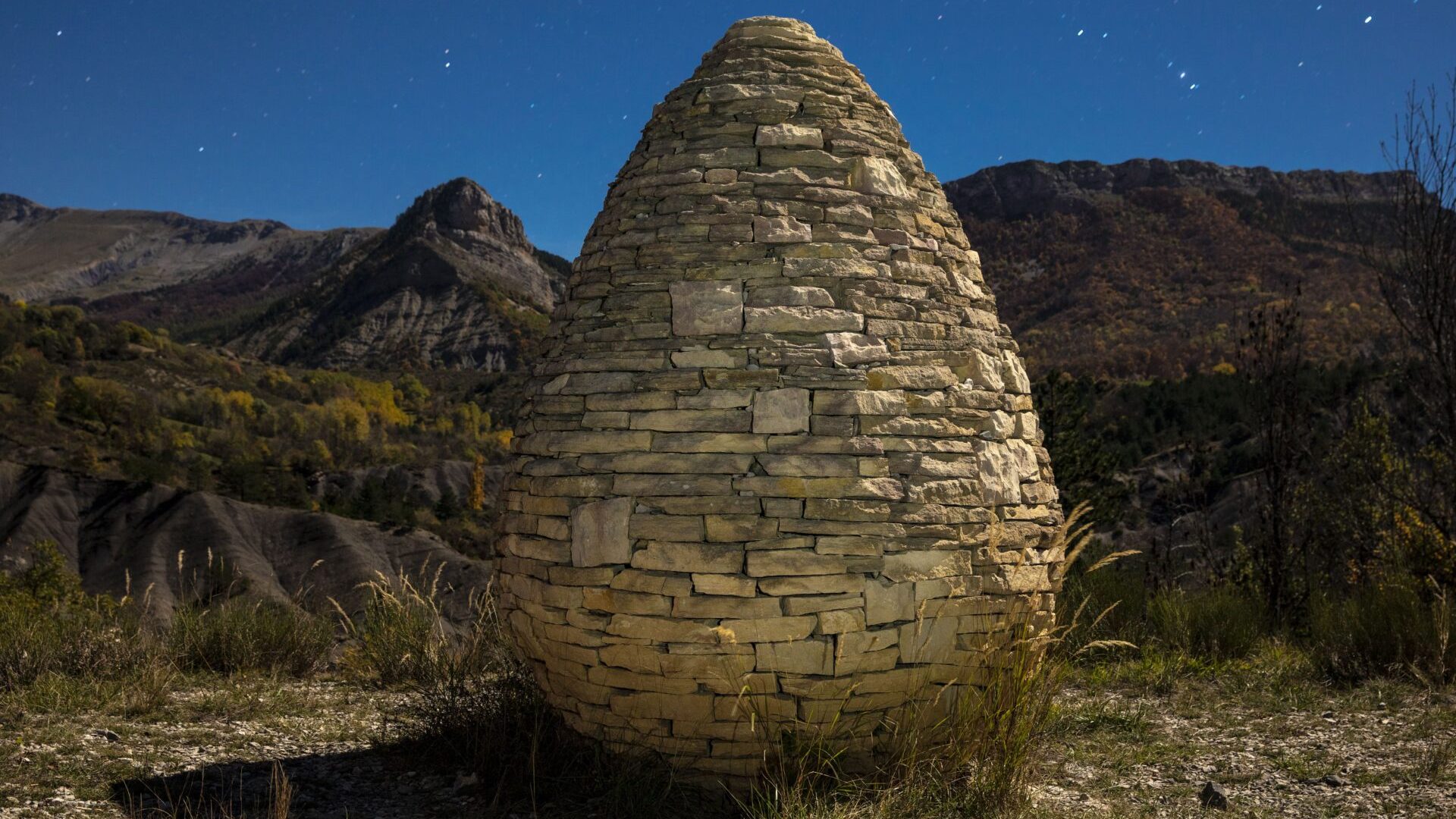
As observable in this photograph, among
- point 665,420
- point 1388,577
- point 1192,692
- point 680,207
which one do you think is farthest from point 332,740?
point 1388,577

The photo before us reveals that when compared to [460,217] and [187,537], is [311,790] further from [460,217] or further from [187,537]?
[460,217]

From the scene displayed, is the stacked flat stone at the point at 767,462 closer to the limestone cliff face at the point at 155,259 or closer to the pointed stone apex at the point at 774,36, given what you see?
the pointed stone apex at the point at 774,36

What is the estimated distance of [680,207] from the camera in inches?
180

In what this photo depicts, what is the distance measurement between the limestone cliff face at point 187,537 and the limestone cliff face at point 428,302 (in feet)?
97.1

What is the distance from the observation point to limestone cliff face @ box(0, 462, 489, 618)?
30.1 metres

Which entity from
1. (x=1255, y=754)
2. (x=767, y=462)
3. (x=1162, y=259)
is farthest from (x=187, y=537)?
(x=1162, y=259)

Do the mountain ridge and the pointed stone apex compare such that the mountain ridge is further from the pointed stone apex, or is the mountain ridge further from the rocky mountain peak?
the rocky mountain peak

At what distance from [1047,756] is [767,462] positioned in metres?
2.63

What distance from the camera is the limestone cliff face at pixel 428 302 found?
7219cm

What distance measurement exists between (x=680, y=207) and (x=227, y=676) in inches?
221

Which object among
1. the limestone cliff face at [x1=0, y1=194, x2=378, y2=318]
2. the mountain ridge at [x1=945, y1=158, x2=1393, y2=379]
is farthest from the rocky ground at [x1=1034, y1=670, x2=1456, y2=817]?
the limestone cliff face at [x1=0, y1=194, x2=378, y2=318]

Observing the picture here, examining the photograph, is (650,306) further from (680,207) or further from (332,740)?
(332,740)

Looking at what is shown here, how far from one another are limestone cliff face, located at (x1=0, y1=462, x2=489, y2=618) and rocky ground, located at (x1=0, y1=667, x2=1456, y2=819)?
22921 mm

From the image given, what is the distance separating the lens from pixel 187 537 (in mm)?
32438
